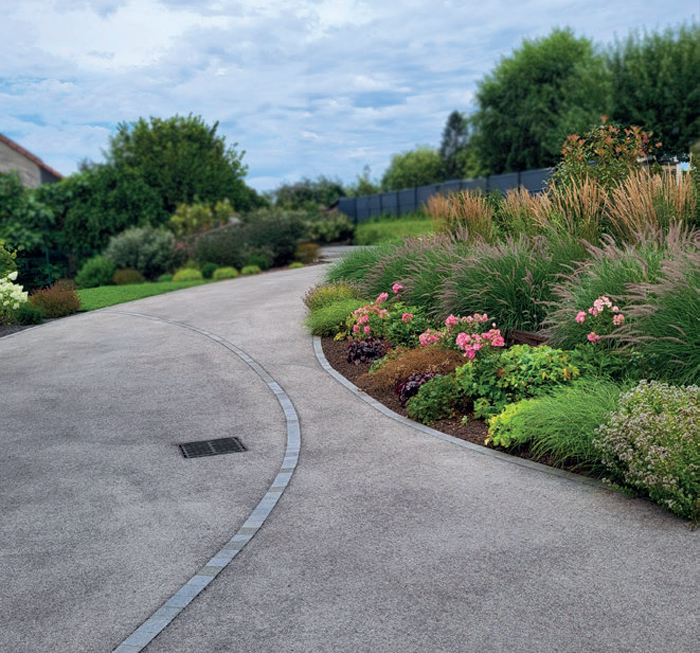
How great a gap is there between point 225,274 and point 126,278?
164 inches

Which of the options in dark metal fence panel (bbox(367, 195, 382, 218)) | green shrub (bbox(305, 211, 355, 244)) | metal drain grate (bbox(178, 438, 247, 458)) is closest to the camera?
metal drain grate (bbox(178, 438, 247, 458))

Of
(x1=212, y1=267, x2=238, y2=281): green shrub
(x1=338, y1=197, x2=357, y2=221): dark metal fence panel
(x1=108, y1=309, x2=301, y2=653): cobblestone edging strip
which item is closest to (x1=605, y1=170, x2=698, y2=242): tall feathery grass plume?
(x1=108, y1=309, x2=301, y2=653): cobblestone edging strip

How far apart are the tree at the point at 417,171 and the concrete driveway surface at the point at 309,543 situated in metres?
59.3

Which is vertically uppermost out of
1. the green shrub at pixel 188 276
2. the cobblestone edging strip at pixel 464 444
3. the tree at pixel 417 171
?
the tree at pixel 417 171

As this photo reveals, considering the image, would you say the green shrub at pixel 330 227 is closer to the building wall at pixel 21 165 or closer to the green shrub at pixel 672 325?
the building wall at pixel 21 165

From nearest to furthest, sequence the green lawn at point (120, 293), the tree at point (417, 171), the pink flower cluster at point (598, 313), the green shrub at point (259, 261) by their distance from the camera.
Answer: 1. the pink flower cluster at point (598, 313)
2. the green lawn at point (120, 293)
3. the green shrub at point (259, 261)
4. the tree at point (417, 171)

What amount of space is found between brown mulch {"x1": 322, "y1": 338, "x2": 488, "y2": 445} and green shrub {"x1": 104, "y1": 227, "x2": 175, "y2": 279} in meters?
17.1

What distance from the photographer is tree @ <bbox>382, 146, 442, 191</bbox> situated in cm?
6688

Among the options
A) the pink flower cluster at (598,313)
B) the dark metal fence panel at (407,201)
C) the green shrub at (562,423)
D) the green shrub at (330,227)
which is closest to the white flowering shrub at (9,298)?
the green shrub at (562,423)

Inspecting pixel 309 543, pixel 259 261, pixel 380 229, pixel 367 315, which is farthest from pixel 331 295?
pixel 380 229

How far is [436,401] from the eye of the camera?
8.23 m

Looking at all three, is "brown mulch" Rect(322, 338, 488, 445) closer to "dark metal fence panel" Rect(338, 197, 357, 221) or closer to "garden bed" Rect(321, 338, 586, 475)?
"garden bed" Rect(321, 338, 586, 475)

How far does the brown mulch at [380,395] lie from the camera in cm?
777

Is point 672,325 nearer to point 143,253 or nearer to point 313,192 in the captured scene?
point 143,253
